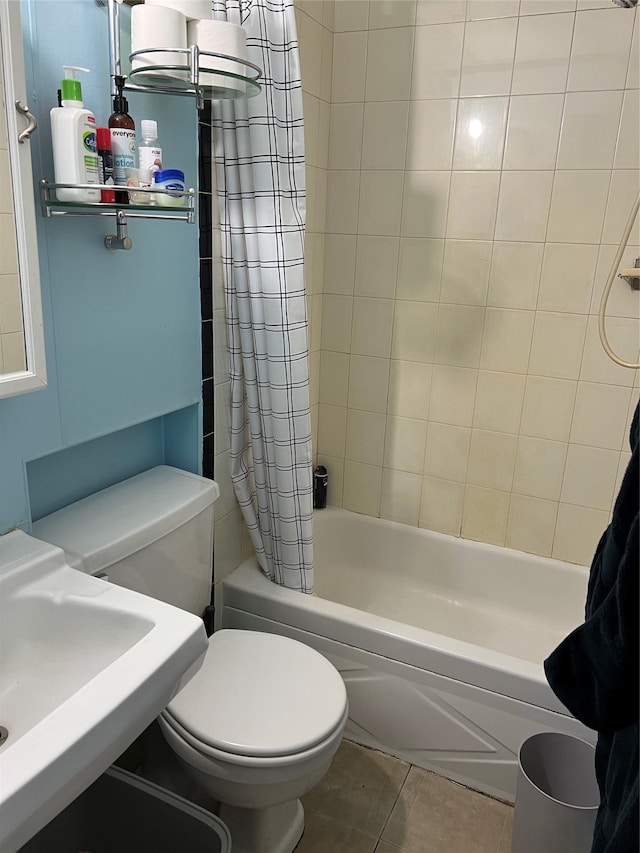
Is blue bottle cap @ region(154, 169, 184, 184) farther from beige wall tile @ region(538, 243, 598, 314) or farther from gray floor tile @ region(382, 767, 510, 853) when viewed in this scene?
gray floor tile @ region(382, 767, 510, 853)

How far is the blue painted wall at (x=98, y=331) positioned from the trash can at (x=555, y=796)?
1.11 meters

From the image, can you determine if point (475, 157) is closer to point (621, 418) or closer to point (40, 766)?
point (621, 418)

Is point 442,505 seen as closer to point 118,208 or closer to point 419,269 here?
point 419,269

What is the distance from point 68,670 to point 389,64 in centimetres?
192

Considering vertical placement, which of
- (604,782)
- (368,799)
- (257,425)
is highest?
(257,425)

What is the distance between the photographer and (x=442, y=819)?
1721mm

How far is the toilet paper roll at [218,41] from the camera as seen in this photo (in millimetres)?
1264

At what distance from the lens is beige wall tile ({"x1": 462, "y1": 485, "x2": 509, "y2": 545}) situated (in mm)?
2259

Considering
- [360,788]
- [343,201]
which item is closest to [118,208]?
[343,201]

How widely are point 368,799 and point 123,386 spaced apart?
49.7 inches

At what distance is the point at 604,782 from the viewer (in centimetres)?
93

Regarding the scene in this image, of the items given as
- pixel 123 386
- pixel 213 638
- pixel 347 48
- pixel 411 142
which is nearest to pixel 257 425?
pixel 123 386

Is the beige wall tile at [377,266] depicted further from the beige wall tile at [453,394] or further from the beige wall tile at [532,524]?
the beige wall tile at [532,524]

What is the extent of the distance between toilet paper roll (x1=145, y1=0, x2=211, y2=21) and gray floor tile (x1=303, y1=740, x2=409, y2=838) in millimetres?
1860
